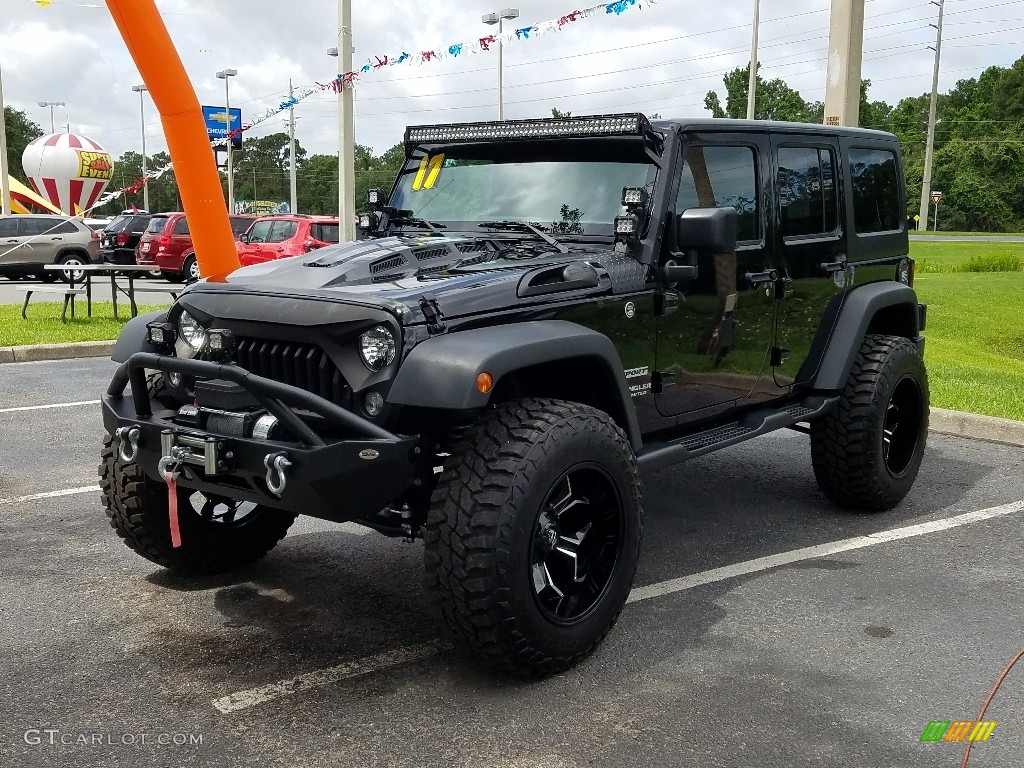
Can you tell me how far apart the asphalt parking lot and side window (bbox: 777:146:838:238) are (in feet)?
5.23

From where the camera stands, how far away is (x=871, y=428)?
570 centimetres

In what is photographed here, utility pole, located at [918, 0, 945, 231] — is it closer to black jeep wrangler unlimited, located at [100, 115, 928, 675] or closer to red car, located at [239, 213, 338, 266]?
red car, located at [239, 213, 338, 266]

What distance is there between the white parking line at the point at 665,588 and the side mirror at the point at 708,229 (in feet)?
4.93

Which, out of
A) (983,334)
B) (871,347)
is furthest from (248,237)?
(871,347)

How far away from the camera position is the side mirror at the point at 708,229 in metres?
4.39

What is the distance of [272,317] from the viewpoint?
390 centimetres

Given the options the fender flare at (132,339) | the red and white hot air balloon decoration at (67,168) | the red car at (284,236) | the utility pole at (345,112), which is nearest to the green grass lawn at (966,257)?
the utility pole at (345,112)

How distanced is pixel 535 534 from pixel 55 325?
37.4 feet

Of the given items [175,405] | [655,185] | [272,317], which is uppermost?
[655,185]

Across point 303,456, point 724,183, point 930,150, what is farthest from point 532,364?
point 930,150

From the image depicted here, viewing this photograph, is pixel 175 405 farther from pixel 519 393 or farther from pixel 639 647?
pixel 639 647

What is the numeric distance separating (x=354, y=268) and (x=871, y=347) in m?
3.10

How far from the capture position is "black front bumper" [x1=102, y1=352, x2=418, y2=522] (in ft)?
11.5

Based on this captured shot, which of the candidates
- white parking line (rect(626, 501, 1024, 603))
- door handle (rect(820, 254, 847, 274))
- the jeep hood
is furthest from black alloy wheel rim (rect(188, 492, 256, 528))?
door handle (rect(820, 254, 847, 274))
